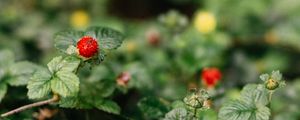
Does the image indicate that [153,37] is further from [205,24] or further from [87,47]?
[87,47]

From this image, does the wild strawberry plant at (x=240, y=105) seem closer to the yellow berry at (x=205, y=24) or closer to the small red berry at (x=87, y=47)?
the small red berry at (x=87, y=47)

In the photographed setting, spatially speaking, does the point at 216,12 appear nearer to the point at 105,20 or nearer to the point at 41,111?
the point at 105,20

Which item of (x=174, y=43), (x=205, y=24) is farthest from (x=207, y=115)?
(x=205, y=24)

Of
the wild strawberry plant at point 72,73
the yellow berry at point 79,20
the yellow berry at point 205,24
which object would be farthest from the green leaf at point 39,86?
the yellow berry at point 79,20

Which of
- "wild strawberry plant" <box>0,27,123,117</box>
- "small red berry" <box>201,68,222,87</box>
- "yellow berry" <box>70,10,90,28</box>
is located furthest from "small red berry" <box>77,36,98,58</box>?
"yellow berry" <box>70,10,90,28</box>

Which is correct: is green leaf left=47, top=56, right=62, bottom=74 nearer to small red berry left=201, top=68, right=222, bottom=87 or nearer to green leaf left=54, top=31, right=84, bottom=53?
green leaf left=54, top=31, right=84, bottom=53

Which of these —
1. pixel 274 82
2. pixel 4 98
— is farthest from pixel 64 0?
pixel 274 82
